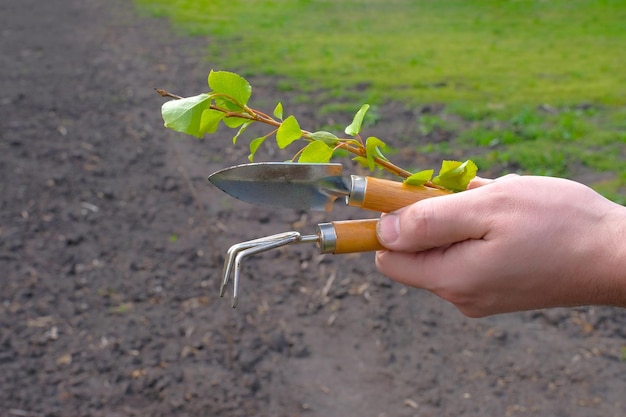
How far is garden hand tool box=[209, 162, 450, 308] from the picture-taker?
53.6 inches

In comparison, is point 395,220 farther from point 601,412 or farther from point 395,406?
point 601,412

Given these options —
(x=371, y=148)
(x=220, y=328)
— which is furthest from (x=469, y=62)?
(x=371, y=148)

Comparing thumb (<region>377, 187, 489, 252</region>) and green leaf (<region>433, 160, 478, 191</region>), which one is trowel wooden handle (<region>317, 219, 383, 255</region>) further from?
green leaf (<region>433, 160, 478, 191</region>)

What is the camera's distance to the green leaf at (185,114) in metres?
1.30

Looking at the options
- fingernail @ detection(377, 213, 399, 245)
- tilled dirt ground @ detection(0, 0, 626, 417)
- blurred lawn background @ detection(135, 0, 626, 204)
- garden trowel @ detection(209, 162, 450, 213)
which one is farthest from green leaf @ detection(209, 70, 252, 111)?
blurred lawn background @ detection(135, 0, 626, 204)

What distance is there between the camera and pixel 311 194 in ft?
4.70

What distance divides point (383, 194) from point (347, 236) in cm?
12

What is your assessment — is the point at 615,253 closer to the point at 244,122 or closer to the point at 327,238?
the point at 327,238

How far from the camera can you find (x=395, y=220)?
147 centimetres

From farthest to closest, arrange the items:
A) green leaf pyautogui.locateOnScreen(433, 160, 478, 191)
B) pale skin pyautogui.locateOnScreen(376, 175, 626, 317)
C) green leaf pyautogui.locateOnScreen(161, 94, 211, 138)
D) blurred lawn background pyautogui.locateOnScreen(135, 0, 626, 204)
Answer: blurred lawn background pyautogui.locateOnScreen(135, 0, 626, 204)
green leaf pyautogui.locateOnScreen(433, 160, 478, 191)
pale skin pyautogui.locateOnScreen(376, 175, 626, 317)
green leaf pyautogui.locateOnScreen(161, 94, 211, 138)

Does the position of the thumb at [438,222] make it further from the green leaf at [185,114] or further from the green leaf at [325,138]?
the green leaf at [185,114]

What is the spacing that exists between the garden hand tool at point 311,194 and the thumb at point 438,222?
1.7 inches

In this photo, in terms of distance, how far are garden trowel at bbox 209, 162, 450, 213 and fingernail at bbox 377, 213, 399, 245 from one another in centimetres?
Answer: 2

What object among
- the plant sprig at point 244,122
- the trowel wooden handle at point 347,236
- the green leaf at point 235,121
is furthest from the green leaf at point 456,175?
the green leaf at point 235,121
